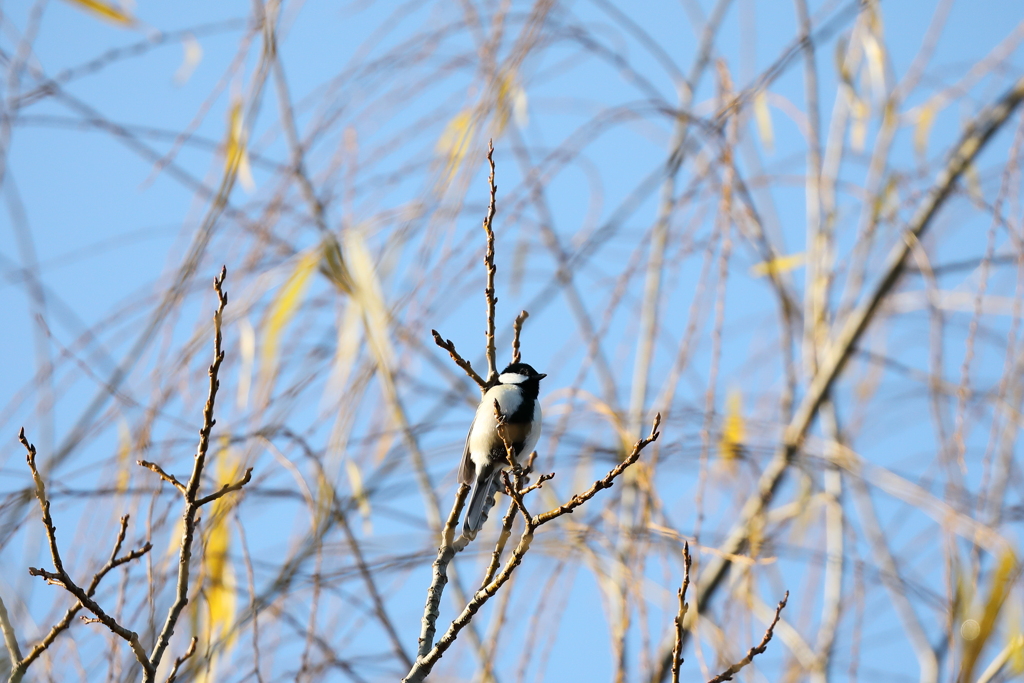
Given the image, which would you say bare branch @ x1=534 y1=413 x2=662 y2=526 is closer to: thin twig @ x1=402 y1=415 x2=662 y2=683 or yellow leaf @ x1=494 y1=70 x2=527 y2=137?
thin twig @ x1=402 y1=415 x2=662 y2=683

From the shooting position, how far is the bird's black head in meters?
1.82

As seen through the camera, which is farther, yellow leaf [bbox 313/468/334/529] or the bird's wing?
the bird's wing

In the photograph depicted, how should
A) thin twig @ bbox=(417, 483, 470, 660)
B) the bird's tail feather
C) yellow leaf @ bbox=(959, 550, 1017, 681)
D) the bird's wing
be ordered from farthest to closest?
the bird's wing
the bird's tail feather
thin twig @ bbox=(417, 483, 470, 660)
yellow leaf @ bbox=(959, 550, 1017, 681)

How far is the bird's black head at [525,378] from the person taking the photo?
5.98ft

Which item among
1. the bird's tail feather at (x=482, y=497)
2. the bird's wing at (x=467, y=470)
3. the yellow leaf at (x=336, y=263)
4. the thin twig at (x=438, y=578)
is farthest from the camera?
the bird's wing at (x=467, y=470)

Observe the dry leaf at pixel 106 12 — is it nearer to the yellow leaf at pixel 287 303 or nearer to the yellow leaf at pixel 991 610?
the yellow leaf at pixel 287 303

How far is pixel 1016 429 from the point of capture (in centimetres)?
163

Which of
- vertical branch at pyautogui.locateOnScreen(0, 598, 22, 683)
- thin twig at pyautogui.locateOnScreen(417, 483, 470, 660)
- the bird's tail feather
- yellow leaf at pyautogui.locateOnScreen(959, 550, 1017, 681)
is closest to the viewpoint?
yellow leaf at pyautogui.locateOnScreen(959, 550, 1017, 681)

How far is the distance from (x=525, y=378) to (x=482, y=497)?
0.37m

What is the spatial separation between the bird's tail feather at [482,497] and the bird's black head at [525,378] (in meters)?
0.20

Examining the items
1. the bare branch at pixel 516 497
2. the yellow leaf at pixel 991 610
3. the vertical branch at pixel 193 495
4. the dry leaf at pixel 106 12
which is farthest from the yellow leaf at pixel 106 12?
the yellow leaf at pixel 991 610

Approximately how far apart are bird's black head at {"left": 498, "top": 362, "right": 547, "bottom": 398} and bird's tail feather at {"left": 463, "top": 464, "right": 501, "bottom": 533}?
199 millimetres

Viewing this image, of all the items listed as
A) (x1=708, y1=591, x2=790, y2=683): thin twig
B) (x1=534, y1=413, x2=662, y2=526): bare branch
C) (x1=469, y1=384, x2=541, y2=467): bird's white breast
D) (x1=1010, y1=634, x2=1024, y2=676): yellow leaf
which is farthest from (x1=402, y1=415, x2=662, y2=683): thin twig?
(x1=1010, y1=634, x2=1024, y2=676): yellow leaf

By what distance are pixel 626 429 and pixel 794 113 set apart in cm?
104
